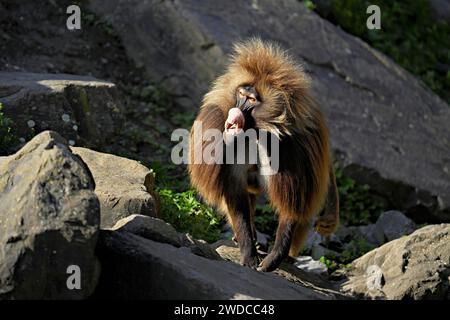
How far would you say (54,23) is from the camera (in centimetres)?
955

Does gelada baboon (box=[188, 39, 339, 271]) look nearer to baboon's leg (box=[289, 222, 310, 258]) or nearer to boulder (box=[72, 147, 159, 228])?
baboon's leg (box=[289, 222, 310, 258])

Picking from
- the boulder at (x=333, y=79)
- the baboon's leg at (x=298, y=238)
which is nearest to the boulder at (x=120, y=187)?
the baboon's leg at (x=298, y=238)

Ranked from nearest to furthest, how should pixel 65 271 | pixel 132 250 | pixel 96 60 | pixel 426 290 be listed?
pixel 65 271 → pixel 132 250 → pixel 426 290 → pixel 96 60

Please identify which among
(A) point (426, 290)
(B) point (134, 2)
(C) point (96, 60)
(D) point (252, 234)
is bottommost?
(A) point (426, 290)

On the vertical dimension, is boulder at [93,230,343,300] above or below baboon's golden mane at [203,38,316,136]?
below

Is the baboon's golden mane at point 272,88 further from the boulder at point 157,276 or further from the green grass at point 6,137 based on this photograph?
the green grass at point 6,137

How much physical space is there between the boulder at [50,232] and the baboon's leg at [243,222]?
1924mm

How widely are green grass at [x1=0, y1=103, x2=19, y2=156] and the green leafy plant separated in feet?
4.04

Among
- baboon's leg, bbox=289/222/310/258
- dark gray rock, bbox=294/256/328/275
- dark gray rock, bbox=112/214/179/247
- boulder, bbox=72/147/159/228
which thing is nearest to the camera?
dark gray rock, bbox=112/214/179/247

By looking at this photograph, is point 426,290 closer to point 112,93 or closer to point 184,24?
point 112,93

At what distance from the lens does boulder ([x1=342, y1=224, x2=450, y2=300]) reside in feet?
19.7

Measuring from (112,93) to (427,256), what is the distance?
3037 mm

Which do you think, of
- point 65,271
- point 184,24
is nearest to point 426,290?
point 65,271

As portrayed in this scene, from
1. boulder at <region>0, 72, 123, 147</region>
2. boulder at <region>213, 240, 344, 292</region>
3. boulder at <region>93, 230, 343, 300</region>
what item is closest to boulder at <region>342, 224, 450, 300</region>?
boulder at <region>213, 240, 344, 292</region>
